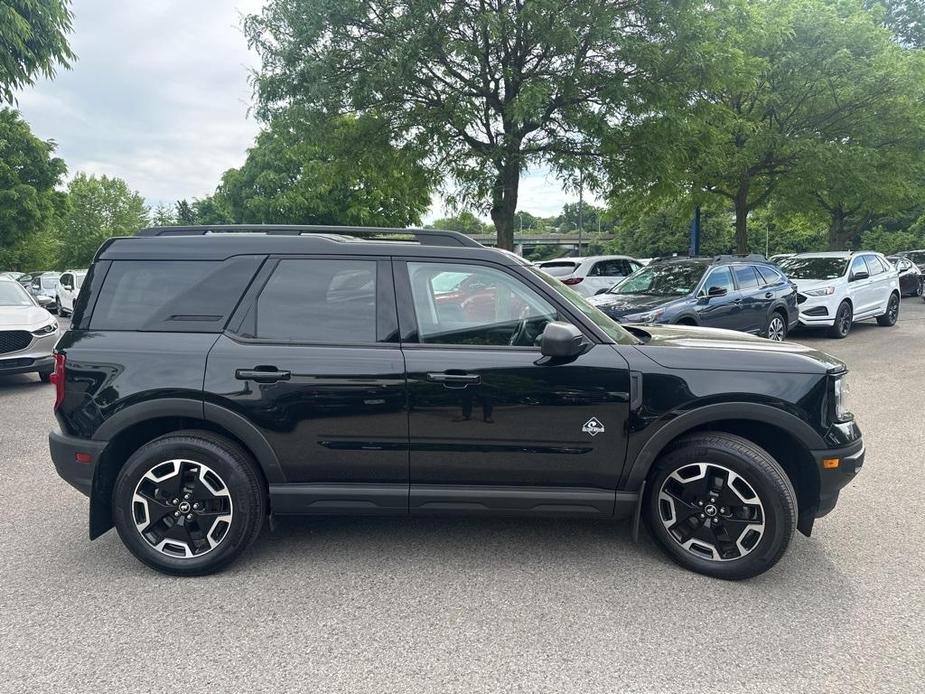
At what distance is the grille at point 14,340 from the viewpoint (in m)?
8.13

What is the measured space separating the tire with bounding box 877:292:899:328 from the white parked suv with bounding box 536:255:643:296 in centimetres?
539

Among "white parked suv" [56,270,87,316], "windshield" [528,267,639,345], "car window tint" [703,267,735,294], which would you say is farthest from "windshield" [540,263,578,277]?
"white parked suv" [56,270,87,316]

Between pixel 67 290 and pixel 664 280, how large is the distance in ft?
66.9

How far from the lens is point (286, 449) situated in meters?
3.31

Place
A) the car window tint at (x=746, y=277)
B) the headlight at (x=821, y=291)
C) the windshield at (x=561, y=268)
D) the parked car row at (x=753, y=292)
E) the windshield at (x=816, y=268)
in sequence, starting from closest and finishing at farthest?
the parked car row at (x=753, y=292) < the car window tint at (x=746, y=277) < the headlight at (x=821, y=291) < the windshield at (x=816, y=268) < the windshield at (x=561, y=268)

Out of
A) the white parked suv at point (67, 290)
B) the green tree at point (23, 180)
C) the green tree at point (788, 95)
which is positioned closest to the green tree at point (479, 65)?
the green tree at point (788, 95)

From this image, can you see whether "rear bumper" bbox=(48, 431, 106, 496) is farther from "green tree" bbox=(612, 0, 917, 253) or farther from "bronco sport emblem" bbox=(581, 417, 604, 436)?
"green tree" bbox=(612, 0, 917, 253)

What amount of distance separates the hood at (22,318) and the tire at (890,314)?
1600 cm

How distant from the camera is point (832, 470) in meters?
3.26

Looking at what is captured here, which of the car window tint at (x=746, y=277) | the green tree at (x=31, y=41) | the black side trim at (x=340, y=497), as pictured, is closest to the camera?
the black side trim at (x=340, y=497)

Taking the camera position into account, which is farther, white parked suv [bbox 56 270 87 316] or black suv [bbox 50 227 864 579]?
white parked suv [bbox 56 270 87 316]

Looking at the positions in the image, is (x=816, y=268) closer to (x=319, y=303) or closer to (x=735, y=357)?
(x=735, y=357)

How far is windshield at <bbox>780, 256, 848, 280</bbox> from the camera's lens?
12.8 meters

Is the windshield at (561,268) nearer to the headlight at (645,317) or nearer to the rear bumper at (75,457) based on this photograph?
the headlight at (645,317)
